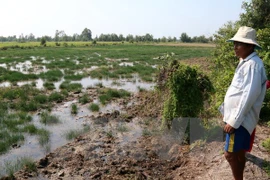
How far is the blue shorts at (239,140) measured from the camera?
300 centimetres

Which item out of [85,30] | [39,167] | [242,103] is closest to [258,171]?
[242,103]

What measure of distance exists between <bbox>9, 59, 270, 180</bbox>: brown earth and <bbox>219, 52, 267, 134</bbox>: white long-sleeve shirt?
1.31 meters

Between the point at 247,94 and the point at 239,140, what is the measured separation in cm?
58

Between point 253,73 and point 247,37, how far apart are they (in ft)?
1.47

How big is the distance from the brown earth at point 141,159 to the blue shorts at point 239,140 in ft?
3.19

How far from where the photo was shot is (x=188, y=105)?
5.44m

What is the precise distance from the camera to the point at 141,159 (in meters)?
5.14

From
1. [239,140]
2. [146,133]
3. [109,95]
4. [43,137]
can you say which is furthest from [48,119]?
[239,140]

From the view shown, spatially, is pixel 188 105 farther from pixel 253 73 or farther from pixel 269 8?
pixel 269 8

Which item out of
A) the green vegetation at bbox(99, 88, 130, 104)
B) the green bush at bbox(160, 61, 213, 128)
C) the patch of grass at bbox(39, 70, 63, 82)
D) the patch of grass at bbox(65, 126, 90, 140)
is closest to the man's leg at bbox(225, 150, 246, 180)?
the green bush at bbox(160, 61, 213, 128)

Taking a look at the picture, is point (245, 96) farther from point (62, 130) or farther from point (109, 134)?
point (62, 130)

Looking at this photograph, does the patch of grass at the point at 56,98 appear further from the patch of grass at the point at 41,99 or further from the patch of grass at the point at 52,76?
the patch of grass at the point at 52,76

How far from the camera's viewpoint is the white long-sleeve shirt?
2797 millimetres

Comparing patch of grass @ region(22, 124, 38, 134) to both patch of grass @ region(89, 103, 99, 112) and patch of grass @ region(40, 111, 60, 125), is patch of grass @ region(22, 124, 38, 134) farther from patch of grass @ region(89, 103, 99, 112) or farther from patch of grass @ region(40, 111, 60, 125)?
patch of grass @ region(89, 103, 99, 112)
